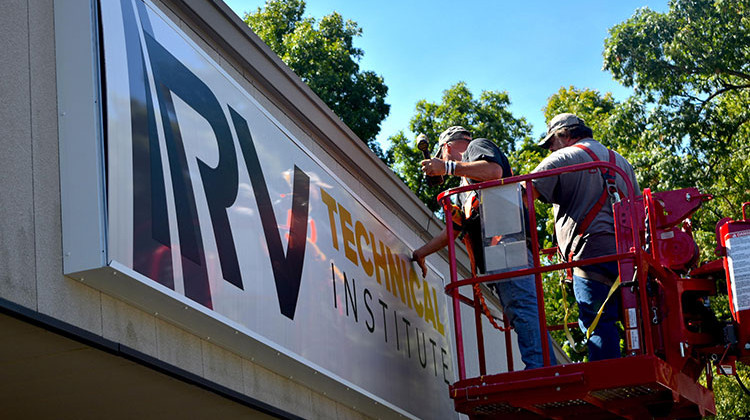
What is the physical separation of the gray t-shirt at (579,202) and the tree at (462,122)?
24.0 meters

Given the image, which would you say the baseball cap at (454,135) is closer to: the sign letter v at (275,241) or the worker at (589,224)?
the worker at (589,224)

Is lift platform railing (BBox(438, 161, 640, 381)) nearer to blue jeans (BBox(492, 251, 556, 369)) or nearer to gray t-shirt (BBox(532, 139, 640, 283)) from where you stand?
gray t-shirt (BBox(532, 139, 640, 283))

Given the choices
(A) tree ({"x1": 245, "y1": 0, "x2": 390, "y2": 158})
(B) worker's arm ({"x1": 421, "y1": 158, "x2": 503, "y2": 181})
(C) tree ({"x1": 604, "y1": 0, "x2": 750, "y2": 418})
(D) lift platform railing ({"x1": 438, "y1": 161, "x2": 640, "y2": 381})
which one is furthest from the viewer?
(A) tree ({"x1": 245, "y1": 0, "x2": 390, "y2": 158})

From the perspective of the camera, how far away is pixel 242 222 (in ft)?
19.4

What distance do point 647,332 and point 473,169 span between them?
189cm

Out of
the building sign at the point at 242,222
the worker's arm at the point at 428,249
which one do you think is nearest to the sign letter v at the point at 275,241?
the building sign at the point at 242,222

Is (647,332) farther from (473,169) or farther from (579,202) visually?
(473,169)

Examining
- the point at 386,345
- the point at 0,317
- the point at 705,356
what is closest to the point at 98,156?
the point at 0,317

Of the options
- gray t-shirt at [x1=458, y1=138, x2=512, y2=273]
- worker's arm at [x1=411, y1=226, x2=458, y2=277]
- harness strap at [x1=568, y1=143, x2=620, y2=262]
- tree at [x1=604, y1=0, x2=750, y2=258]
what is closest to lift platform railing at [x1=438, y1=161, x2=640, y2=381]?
harness strap at [x1=568, y1=143, x2=620, y2=262]

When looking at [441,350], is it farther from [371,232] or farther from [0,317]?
[0,317]

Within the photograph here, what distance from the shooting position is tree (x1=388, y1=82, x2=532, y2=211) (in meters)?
31.6

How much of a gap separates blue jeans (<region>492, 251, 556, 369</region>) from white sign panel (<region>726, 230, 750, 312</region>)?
56.0 inches

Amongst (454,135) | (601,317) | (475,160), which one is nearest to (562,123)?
(475,160)

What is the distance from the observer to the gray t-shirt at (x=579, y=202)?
22.7 ft
